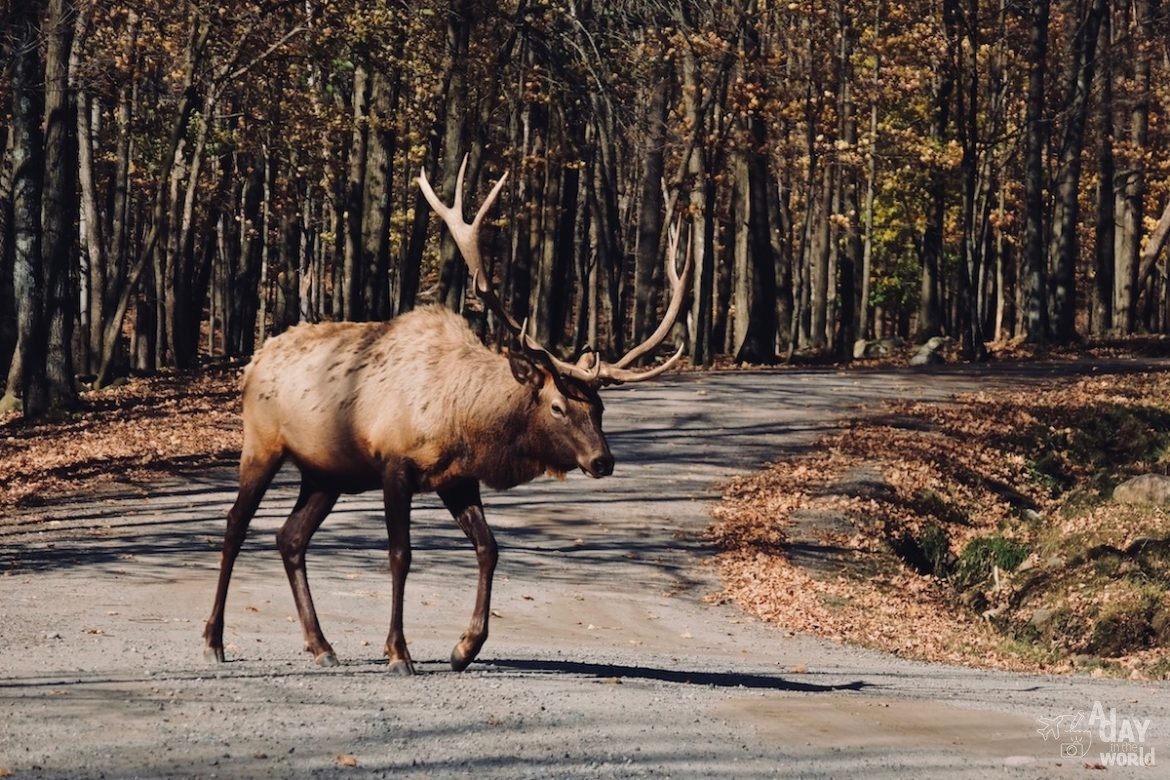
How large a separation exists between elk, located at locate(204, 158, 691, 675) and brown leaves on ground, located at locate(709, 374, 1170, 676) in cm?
620

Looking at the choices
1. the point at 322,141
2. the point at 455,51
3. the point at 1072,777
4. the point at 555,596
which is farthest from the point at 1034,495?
the point at 322,141

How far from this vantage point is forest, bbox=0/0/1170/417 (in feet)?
102

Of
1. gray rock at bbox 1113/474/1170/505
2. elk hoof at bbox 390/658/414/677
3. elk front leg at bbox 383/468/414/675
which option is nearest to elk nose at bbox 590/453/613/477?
elk front leg at bbox 383/468/414/675

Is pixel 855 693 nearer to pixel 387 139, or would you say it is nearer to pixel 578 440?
pixel 578 440

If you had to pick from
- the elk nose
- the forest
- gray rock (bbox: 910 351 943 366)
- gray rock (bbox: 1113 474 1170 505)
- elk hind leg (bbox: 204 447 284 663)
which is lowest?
gray rock (bbox: 1113 474 1170 505)

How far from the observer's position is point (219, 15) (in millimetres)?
32281

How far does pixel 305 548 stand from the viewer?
11305 mm

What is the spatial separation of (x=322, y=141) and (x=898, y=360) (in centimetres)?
1701

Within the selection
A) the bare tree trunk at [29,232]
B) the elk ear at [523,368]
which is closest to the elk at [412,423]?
the elk ear at [523,368]

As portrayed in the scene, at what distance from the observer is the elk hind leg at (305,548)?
10.9 metres

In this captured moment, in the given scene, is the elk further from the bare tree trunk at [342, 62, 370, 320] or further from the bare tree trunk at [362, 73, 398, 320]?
the bare tree trunk at [342, 62, 370, 320]

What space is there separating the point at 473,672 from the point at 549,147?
31.2m

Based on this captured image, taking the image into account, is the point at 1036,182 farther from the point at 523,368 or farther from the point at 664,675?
the point at 523,368

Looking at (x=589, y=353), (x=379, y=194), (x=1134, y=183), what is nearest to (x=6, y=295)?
(x=379, y=194)
